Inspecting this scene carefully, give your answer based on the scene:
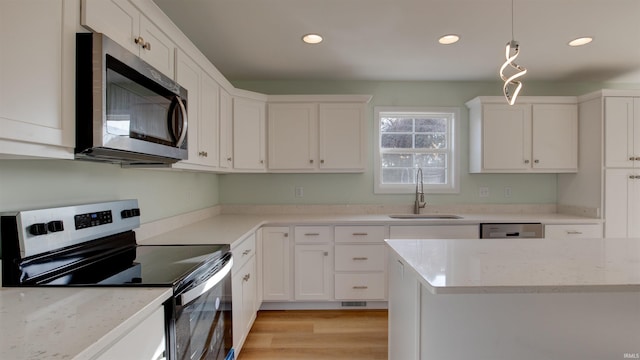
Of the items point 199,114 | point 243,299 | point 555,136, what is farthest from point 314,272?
point 555,136

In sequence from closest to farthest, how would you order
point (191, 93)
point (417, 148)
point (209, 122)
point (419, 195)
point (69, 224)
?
point (69, 224) → point (191, 93) → point (209, 122) → point (419, 195) → point (417, 148)

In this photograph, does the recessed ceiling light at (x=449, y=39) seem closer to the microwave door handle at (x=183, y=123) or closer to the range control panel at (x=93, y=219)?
the microwave door handle at (x=183, y=123)

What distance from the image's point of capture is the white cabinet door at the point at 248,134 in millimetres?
2902

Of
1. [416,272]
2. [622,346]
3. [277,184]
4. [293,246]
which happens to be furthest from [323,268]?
[622,346]

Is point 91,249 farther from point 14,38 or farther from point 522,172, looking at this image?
point 522,172

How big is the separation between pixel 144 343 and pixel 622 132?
407 centimetres

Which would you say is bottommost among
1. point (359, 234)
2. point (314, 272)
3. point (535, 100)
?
point (314, 272)

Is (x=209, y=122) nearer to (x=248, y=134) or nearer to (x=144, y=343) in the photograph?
(x=248, y=134)

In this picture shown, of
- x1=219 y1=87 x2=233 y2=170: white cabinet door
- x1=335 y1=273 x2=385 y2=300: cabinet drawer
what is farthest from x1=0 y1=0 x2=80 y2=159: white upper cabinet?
x1=335 y1=273 x2=385 y2=300: cabinet drawer

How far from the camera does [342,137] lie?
3186 mm

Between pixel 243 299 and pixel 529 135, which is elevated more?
pixel 529 135

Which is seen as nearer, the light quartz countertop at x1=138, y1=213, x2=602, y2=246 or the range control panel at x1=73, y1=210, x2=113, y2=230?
the range control panel at x1=73, y1=210, x2=113, y2=230

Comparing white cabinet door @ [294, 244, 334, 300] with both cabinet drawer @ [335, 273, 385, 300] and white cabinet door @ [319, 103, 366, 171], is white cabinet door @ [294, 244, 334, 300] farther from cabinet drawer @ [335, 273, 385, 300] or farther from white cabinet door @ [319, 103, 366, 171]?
white cabinet door @ [319, 103, 366, 171]

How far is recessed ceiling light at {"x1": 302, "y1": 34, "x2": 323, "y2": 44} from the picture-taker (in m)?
2.36
